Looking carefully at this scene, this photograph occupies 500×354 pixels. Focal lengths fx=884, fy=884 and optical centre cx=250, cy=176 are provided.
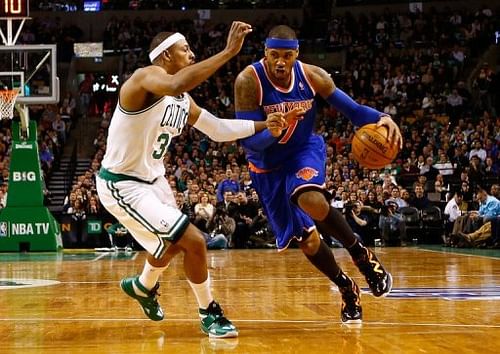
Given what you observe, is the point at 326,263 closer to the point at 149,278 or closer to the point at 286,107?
the point at 286,107

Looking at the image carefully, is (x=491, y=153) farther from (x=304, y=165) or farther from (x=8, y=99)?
(x=304, y=165)

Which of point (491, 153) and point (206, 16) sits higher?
point (206, 16)

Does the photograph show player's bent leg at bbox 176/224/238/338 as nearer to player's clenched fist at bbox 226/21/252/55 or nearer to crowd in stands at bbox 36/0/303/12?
player's clenched fist at bbox 226/21/252/55

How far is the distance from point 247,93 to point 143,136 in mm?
1016

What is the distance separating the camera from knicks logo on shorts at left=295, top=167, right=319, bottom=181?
5.84 meters

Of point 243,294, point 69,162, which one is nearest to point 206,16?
point 69,162

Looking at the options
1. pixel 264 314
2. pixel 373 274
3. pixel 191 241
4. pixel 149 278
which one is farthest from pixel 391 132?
pixel 149 278

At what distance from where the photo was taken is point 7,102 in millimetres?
15008

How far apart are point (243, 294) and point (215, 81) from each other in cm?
1782

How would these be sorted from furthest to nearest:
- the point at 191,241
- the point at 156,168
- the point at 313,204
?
the point at 313,204 → the point at 156,168 → the point at 191,241

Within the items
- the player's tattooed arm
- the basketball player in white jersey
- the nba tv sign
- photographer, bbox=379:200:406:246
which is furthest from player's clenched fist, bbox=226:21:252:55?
photographer, bbox=379:200:406:246

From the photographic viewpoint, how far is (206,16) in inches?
1102

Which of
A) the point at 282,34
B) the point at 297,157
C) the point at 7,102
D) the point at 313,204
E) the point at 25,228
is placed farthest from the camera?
the point at 25,228

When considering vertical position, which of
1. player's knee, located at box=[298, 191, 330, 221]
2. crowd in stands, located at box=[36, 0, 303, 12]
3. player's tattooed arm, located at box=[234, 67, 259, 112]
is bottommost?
player's knee, located at box=[298, 191, 330, 221]
